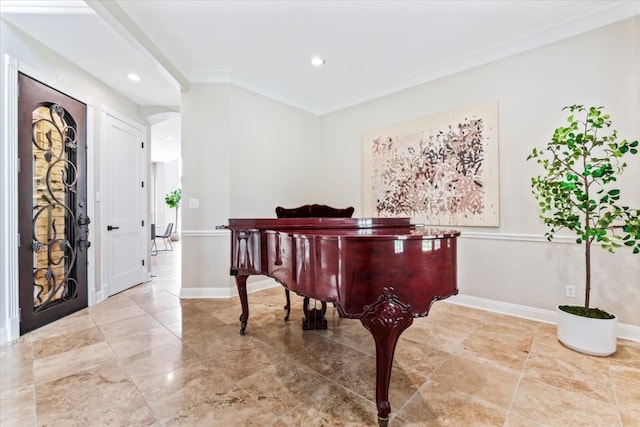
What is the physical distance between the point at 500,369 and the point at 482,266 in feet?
4.53

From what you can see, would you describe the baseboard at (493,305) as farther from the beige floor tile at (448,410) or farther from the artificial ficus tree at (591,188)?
the beige floor tile at (448,410)

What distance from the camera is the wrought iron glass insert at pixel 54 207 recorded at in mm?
2516

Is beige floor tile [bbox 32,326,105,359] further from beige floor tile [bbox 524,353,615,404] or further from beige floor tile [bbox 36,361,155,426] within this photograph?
beige floor tile [bbox 524,353,615,404]

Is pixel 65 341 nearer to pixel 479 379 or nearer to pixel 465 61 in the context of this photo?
pixel 479 379

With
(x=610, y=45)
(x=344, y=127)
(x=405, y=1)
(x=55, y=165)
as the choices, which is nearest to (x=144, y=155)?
(x=55, y=165)

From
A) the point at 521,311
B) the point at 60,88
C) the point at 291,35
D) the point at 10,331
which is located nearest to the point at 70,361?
the point at 10,331

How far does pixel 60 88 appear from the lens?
8.98 ft

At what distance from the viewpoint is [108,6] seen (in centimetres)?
205

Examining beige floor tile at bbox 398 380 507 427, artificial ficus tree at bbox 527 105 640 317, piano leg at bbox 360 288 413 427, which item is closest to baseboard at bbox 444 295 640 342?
artificial ficus tree at bbox 527 105 640 317

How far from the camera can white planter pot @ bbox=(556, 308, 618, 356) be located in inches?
76.4

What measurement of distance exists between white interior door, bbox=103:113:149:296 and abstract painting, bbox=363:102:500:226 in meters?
3.30

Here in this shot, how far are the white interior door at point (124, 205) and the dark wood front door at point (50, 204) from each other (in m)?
0.38

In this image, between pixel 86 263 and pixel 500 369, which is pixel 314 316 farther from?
pixel 86 263

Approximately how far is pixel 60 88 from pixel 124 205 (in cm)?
147
